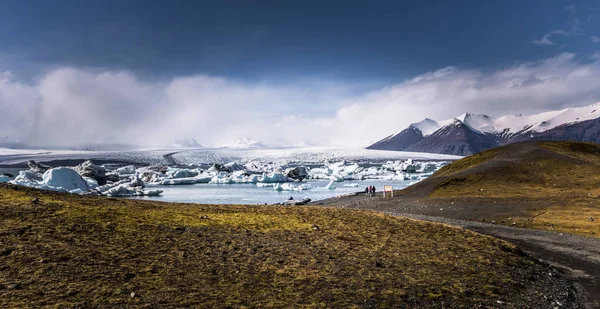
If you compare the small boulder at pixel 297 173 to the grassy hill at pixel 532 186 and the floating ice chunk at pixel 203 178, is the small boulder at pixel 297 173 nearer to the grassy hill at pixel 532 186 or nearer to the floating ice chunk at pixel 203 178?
the floating ice chunk at pixel 203 178

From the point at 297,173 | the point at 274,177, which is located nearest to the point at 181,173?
the point at 274,177

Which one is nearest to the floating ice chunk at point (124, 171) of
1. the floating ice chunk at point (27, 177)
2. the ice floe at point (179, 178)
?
the ice floe at point (179, 178)

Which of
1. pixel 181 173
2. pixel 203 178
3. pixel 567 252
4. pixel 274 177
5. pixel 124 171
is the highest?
pixel 567 252

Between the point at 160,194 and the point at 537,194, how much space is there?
5724cm

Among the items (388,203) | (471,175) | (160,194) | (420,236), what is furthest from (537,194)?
(160,194)

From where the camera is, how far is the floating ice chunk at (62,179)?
5862 cm

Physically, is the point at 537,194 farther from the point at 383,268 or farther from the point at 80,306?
the point at 80,306

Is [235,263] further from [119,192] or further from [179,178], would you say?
[179,178]

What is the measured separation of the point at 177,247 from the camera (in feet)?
40.2

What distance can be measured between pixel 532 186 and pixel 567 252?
28970 millimetres

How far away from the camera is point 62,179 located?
59844 mm

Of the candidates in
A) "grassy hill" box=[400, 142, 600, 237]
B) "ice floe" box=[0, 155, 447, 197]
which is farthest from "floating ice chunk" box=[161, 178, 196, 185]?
"grassy hill" box=[400, 142, 600, 237]

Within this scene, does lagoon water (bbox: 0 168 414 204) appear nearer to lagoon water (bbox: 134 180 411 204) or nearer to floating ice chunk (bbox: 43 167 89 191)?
lagoon water (bbox: 134 180 411 204)

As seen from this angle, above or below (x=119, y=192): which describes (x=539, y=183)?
above
